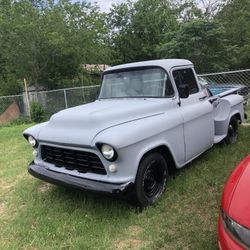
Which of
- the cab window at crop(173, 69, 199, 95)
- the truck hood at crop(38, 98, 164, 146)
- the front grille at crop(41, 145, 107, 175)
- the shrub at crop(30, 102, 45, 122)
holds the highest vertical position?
the cab window at crop(173, 69, 199, 95)

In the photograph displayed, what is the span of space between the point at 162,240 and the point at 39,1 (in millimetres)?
18047

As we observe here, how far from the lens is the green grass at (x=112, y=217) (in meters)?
3.38

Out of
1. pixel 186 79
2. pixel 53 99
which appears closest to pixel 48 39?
pixel 53 99

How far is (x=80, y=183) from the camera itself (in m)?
3.66

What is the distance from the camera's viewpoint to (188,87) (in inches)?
193

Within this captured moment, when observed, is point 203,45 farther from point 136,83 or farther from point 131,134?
point 131,134

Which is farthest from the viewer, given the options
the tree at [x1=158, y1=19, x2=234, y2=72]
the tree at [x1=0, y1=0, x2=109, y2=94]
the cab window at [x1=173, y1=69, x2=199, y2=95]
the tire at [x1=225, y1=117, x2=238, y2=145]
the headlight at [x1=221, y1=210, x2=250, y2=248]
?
the tree at [x1=158, y1=19, x2=234, y2=72]

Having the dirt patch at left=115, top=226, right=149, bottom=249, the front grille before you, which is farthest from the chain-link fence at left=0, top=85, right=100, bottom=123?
the dirt patch at left=115, top=226, right=149, bottom=249

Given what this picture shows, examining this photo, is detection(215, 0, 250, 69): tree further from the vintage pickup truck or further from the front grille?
the front grille

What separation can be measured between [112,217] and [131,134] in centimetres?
104

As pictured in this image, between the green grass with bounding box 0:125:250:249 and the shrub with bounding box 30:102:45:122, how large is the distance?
847 cm

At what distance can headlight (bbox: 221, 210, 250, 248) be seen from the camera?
2.13 metres

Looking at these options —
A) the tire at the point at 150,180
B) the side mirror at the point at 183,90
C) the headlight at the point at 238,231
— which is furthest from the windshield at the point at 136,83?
the headlight at the point at 238,231

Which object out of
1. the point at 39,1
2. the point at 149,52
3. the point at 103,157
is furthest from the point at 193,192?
the point at 149,52
